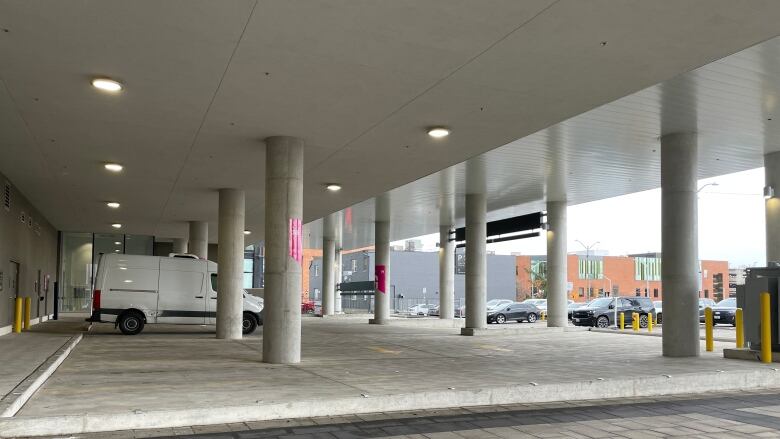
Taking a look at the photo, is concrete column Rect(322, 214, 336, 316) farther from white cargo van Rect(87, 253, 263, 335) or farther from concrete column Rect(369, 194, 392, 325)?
white cargo van Rect(87, 253, 263, 335)

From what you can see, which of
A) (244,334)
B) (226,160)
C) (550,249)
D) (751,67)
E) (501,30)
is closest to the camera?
(501,30)

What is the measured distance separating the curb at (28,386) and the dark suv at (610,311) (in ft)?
81.8

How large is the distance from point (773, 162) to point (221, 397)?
1631 centimetres

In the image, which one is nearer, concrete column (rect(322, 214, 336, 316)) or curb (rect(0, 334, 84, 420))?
curb (rect(0, 334, 84, 420))

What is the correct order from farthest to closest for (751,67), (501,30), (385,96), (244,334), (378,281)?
1. (378,281)
2. (244,334)
3. (751,67)
4. (385,96)
5. (501,30)

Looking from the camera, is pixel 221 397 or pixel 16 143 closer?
pixel 221 397

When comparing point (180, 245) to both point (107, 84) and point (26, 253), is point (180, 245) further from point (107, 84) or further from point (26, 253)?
point (107, 84)

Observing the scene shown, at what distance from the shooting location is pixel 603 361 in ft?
44.3

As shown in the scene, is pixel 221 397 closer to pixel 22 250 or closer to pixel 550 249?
pixel 22 250

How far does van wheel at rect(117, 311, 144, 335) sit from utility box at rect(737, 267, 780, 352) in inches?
665

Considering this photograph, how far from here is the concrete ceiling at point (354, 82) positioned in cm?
736

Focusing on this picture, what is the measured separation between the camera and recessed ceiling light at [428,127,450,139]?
1241 cm

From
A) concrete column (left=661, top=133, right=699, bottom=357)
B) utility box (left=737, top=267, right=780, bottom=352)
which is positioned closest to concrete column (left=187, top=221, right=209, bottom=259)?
concrete column (left=661, top=133, right=699, bottom=357)

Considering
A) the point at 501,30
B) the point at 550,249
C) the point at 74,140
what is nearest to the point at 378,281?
the point at 550,249
